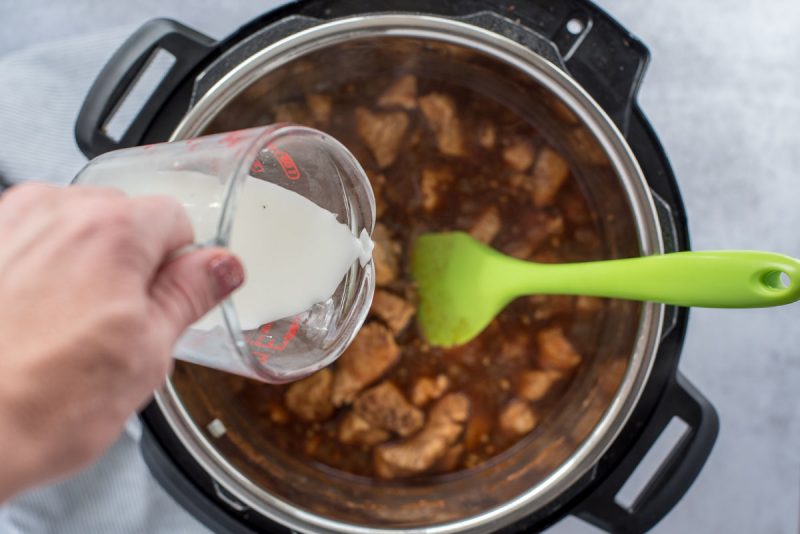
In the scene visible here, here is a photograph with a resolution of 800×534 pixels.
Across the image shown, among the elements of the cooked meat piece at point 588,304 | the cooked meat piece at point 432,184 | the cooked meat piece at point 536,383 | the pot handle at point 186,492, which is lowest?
the pot handle at point 186,492

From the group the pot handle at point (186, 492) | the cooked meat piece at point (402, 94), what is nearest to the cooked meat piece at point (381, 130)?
the cooked meat piece at point (402, 94)

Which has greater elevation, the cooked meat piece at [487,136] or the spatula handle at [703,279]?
the spatula handle at [703,279]

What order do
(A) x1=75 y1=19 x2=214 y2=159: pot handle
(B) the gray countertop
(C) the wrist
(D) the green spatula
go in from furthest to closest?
(B) the gray countertop
(A) x1=75 y1=19 x2=214 y2=159: pot handle
(D) the green spatula
(C) the wrist

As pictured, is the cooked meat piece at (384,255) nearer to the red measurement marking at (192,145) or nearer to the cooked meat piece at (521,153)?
the cooked meat piece at (521,153)

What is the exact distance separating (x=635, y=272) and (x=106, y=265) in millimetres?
536

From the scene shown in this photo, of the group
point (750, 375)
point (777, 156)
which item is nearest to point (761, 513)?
point (750, 375)

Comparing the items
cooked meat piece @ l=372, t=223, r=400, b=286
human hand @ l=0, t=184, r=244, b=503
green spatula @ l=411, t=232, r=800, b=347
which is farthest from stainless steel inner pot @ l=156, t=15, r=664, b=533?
human hand @ l=0, t=184, r=244, b=503

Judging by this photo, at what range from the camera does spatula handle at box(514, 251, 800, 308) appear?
25.7 inches

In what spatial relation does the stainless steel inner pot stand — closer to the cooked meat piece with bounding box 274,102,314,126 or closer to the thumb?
the cooked meat piece with bounding box 274,102,314,126

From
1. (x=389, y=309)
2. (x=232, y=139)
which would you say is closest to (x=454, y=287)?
(x=389, y=309)

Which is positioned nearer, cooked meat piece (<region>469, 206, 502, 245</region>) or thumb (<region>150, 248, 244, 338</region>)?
thumb (<region>150, 248, 244, 338</region>)

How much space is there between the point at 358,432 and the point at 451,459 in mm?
143

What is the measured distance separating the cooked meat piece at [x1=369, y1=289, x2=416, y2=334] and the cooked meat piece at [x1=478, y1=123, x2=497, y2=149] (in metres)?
0.26

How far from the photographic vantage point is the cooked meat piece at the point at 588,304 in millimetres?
993
